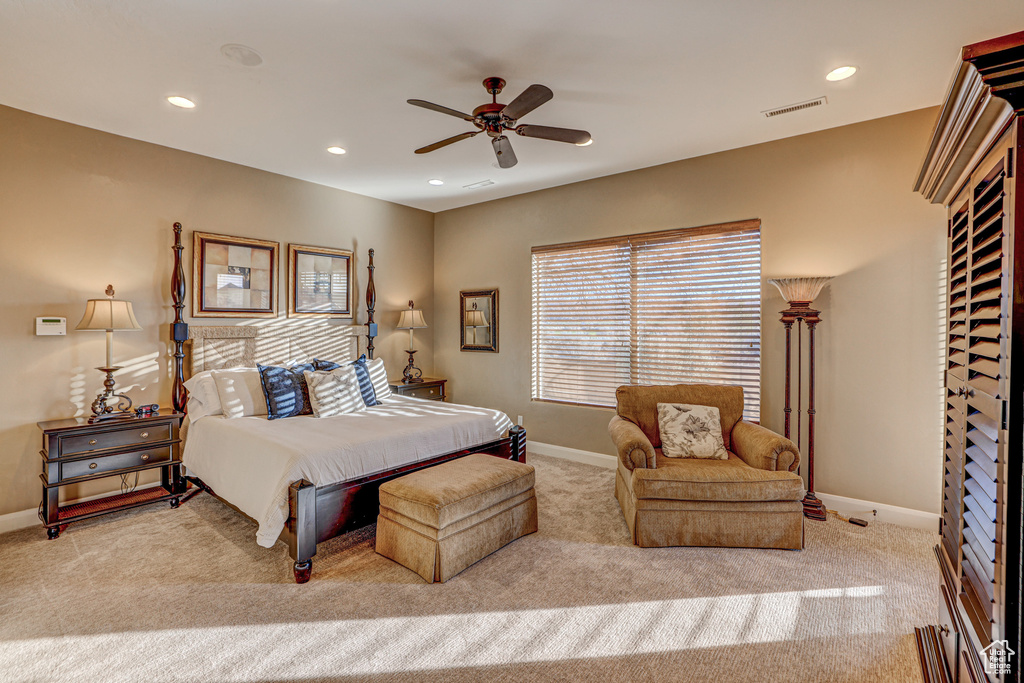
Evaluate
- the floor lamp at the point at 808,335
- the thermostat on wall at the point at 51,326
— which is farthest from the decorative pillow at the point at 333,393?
the floor lamp at the point at 808,335

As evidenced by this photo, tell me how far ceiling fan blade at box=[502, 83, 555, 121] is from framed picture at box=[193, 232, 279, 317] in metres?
3.01

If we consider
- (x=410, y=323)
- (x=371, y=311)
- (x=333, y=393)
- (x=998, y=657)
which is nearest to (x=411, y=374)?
(x=410, y=323)

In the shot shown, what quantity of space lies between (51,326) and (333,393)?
1961 millimetres

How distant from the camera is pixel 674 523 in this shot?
2969 mm

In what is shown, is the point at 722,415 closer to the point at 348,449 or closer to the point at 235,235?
the point at 348,449

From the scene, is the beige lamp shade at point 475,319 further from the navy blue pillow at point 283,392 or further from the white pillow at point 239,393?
the white pillow at point 239,393

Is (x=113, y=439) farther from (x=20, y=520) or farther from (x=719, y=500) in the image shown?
(x=719, y=500)

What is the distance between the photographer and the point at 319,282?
5.00m

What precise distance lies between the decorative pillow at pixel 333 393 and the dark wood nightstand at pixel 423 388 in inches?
44.8

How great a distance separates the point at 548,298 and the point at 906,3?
354 centimetres

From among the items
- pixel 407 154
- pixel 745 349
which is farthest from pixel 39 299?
pixel 745 349

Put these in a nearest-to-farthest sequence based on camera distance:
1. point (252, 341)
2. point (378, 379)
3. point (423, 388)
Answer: point (252, 341)
point (378, 379)
point (423, 388)

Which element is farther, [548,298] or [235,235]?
[548,298]

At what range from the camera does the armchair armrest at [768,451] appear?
117 inches
